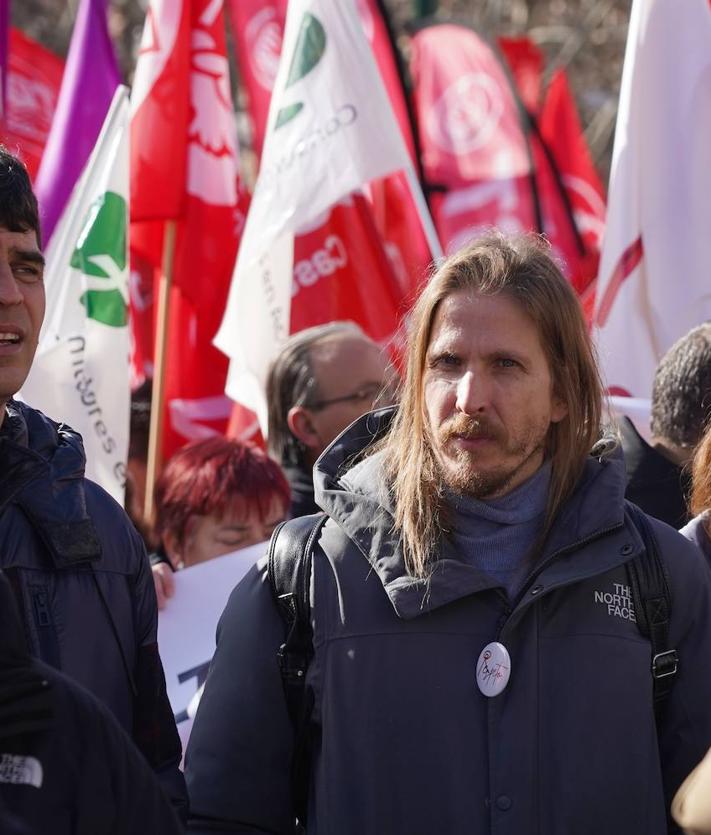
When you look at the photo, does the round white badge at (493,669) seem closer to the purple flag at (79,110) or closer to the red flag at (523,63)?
the purple flag at (79,110)

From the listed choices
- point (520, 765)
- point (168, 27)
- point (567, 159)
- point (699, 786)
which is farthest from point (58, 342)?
point (567, 159)

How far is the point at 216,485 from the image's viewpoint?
371 centimetres

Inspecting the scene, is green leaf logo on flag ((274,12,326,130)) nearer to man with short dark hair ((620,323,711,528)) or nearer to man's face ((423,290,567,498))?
man with short dark hair ((620,323,711,528))

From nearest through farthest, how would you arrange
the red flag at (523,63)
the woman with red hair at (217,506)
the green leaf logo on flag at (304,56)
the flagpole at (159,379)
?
the woman with red hair at (217,506) → the flagpole at (159,379) → the green leaf logo on flag at (304,56) → the red flag at (523,63)

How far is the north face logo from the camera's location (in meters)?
2.21

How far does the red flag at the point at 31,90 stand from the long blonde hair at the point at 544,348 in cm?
417

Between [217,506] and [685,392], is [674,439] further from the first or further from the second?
[217,506]

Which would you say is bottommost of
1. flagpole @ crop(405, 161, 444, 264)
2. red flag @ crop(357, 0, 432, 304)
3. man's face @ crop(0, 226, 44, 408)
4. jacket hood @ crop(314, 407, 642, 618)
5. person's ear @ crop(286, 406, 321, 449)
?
jacket hood @ crop(314, 407, 642, 618)

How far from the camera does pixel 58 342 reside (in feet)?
14.1

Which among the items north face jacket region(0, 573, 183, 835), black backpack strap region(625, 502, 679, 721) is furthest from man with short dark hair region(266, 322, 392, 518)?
north face jacket region(0, 573, 183, 835)

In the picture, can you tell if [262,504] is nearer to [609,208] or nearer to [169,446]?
[169,446]

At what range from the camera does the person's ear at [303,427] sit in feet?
13.5

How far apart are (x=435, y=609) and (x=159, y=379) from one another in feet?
8.92

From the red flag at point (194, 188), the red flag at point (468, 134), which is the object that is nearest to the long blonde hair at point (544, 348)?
the red flag at point (194, 188)
